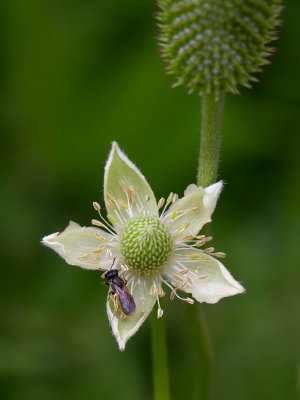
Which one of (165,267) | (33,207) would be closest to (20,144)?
(33,207)

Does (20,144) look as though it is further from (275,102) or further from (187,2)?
(187,2)

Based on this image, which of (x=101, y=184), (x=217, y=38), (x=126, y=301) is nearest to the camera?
(x=217, y=38)

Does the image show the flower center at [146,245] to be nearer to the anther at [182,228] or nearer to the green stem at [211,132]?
the anther at [182,228]

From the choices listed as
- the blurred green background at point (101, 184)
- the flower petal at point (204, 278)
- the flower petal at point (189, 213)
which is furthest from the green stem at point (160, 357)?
the blurred green background at point (101, 184)

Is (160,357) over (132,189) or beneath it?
beneath

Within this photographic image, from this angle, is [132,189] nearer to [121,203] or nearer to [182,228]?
[121,203]

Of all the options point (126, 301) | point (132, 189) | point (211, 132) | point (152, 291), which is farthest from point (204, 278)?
point (211, 132)

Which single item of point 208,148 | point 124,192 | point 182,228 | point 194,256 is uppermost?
point 208,148
